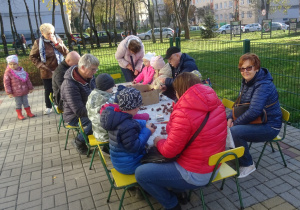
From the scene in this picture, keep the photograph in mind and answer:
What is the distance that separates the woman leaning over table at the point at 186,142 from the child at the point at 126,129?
6.1 inches

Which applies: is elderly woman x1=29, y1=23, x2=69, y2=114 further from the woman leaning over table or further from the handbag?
the woman leaning over table

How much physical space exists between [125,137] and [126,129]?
0.25 ft

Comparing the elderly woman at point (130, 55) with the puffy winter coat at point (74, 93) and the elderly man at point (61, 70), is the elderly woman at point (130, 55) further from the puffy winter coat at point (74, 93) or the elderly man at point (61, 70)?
the puffy winter coat at point (74, 93)

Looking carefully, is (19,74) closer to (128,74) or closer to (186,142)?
(128,74)

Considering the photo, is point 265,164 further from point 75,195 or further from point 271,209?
point 75,195

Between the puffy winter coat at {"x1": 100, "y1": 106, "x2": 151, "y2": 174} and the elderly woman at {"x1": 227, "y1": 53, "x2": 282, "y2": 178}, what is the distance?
1.38 metres

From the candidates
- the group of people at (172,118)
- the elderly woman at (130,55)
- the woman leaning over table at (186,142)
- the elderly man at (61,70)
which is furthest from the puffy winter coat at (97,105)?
the elderly woman at (130,55)

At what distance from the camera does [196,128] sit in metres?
2.26

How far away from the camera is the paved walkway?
121 inches

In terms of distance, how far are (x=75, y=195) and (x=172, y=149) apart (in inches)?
67.9

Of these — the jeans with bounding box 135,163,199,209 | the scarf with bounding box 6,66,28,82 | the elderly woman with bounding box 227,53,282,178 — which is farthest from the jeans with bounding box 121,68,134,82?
the jeans with bounding box 135,163,199,209

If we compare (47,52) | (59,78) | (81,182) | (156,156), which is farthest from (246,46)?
(47,52)

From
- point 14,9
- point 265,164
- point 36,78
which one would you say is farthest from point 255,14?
point 265,164

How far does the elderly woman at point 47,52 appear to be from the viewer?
5.84 metres
